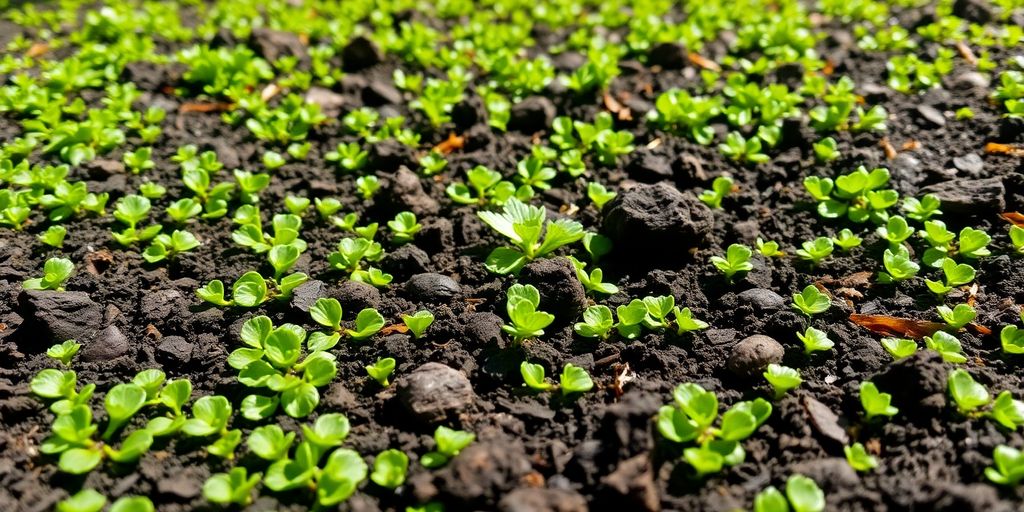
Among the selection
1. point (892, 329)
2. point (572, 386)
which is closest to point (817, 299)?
point (892, 329)

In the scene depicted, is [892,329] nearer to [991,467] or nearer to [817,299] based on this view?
[817,299]

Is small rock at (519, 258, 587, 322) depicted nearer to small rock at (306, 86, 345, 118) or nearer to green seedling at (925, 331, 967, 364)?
green seedling at (925, 331, 967, 364)

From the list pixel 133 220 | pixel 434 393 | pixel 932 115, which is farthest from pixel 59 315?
pixel 932 115

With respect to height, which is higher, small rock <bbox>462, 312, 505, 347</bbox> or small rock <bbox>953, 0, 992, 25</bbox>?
small rock <bbox>953, 0, 992, 25</bbox>

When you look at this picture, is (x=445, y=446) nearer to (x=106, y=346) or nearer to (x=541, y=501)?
(x=541, y=501)

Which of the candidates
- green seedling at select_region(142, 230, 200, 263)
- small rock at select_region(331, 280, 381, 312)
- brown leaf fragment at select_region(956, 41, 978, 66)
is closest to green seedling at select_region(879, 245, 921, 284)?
small rock at select_region(331, 280, 381, 312)

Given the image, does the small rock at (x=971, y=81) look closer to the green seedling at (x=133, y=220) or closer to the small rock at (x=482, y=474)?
the small rock at (x=482, y=474)
